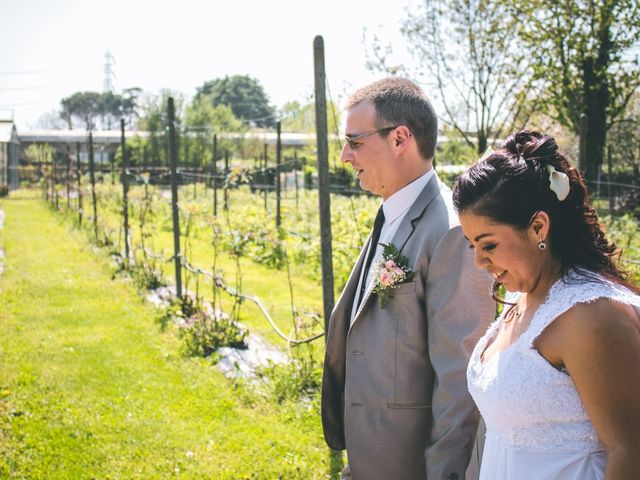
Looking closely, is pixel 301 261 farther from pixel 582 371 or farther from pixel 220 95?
pixel 220 95

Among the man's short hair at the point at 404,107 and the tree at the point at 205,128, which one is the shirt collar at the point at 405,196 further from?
the tree at the point at 205,128

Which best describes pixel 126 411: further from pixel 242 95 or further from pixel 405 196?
pixel 242 95

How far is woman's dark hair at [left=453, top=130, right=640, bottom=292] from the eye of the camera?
A: 1.73 m

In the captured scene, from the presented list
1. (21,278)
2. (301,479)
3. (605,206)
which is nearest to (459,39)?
(605,206)

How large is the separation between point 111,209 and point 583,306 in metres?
19.9

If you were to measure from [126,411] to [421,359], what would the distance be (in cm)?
366

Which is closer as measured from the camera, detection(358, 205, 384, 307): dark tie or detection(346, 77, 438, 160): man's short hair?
detection(346, 77, 438, 160): man's short hair

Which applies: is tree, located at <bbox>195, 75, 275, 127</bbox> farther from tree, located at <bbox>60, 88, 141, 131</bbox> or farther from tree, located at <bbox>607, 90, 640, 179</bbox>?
tree, located at <bbox>607, 90, 640, 179</bbox>

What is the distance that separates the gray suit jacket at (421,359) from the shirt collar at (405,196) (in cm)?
3

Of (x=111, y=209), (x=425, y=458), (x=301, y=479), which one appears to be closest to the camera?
(x=425, y=458)

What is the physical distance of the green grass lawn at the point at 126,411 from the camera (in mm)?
4387

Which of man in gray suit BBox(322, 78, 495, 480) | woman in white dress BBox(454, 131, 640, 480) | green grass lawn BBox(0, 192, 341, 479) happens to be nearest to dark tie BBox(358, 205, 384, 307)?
man in gray suit BBox(322, 78, 495, 480)

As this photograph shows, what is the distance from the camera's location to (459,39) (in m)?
12.5

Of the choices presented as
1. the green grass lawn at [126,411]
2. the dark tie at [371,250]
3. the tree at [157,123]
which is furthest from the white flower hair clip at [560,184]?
the tree at [157,123]
